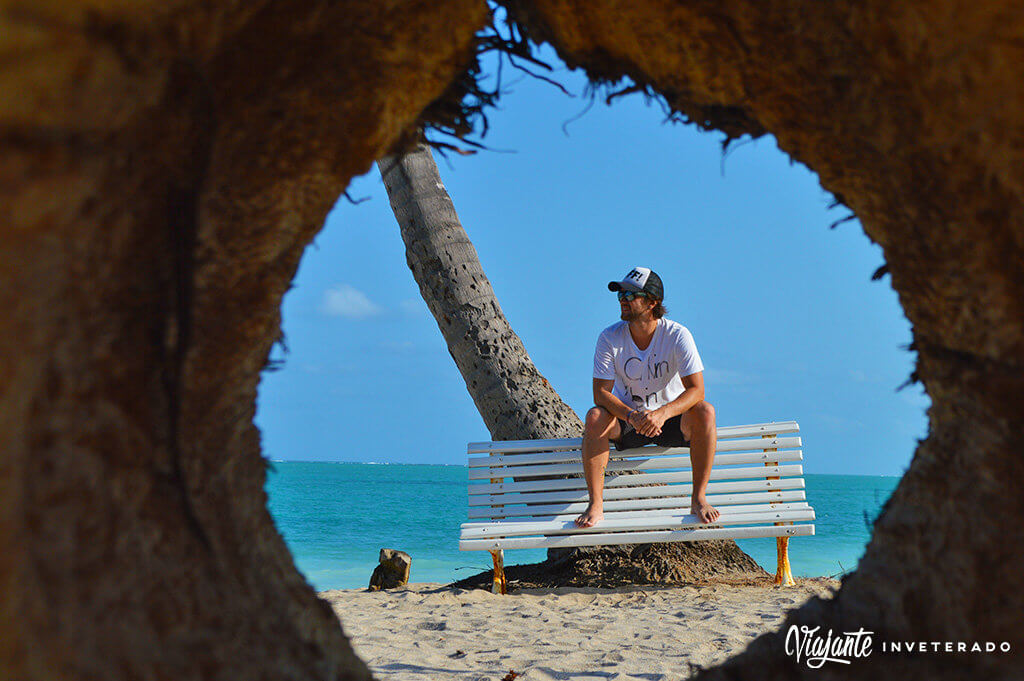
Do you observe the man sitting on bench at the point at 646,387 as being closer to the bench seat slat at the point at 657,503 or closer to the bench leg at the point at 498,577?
the bench seat slat at the point at 657,503

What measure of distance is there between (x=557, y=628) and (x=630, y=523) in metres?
1.16

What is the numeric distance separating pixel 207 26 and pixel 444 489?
43.0 meters

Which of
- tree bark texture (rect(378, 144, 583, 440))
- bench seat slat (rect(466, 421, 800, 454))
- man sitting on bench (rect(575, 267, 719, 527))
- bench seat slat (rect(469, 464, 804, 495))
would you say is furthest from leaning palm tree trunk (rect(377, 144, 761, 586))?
man sitting on bench (rect(575, 267, 719, 527))

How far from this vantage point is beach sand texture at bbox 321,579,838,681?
3.78m

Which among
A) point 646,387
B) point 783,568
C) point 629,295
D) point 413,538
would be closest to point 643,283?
point 629,295

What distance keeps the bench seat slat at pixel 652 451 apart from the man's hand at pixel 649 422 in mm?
553

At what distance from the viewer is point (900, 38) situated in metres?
1.57

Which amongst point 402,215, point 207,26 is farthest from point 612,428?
point 207,26

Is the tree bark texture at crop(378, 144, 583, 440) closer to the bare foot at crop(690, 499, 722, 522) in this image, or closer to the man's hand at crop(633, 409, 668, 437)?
the man's hand at crop(633, 409, 668, 437)

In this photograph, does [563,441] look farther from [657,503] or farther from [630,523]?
[630,523]

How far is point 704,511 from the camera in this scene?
5633 mm

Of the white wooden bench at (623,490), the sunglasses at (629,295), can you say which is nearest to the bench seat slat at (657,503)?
the white wooden bench at (623,490)

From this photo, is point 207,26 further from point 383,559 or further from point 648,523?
point 383,559

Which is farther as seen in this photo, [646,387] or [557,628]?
[646,387]
